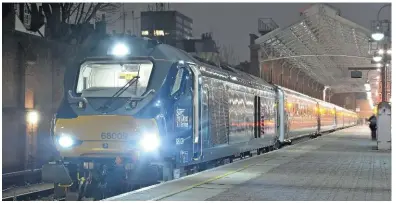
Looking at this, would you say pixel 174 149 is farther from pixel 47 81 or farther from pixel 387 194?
pixel 47 81

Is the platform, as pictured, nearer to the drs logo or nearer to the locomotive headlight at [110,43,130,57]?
A: the drs logo

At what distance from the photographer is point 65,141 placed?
1476cm

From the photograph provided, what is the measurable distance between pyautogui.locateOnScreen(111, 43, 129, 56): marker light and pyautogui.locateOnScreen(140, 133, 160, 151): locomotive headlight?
2.13 m

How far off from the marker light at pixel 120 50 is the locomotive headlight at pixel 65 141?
7.08 feet

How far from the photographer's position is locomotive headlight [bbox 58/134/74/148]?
14.7 m

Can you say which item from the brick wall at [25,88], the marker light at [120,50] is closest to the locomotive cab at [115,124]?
the marker light at [120,50]

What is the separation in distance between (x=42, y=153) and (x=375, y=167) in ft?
54.6

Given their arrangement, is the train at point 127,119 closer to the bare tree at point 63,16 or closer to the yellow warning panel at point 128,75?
the yellow warning panel at point 128,75

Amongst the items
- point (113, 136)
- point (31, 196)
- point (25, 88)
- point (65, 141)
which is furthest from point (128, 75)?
point (25, 88)

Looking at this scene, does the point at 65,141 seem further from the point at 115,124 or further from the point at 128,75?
the point at 128,75

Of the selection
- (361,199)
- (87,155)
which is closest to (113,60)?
(87,155)

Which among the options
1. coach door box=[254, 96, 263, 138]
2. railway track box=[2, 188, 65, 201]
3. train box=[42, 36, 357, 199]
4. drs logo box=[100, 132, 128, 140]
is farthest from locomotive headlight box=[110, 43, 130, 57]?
coach door box=[254, 96, 263, 138]

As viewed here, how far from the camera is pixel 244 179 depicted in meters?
16.5

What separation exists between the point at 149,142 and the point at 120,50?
7.75 ft
